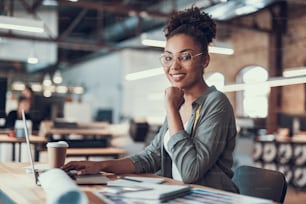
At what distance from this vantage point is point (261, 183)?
1278 mm

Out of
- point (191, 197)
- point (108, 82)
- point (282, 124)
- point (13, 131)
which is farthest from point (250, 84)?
point (108, 82)

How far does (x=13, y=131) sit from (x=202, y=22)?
156 cm

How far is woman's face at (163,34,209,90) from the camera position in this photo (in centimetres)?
128

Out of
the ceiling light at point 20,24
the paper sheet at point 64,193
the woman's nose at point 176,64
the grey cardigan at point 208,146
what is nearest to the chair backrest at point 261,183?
the grey cardigan at point 208,146

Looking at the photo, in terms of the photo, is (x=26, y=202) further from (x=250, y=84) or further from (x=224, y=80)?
(x=250, y=84)

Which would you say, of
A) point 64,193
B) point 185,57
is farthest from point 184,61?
point 64,193

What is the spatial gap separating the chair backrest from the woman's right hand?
427mm

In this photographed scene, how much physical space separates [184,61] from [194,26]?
0.42 feet

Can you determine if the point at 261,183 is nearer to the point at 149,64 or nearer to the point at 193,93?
the point at 193,93

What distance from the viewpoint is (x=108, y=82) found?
8.79 metres

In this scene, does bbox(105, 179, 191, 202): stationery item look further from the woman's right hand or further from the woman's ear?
the woman's ear

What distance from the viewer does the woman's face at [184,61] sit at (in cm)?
128

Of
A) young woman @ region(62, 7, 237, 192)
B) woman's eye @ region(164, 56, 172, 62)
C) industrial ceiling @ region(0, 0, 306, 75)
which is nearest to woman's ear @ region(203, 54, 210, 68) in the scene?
young woman @ region(62, 7, 237, 192)

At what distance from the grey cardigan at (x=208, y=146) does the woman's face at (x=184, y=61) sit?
6 centimetres
